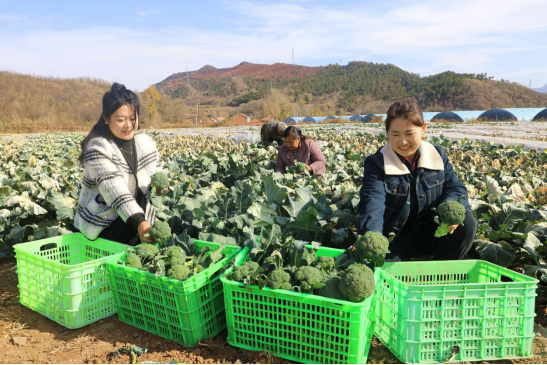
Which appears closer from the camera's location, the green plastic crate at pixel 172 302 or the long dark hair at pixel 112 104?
the green plastic crate at pixel 172 302

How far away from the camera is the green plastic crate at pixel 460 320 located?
201 cm

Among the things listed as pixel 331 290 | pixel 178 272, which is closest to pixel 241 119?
pixel 178 272

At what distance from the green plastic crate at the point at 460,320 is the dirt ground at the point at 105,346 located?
0.14 meters

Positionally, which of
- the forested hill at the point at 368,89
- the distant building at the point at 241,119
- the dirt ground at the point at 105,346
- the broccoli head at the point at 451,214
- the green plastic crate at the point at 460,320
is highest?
the forested hill at the point at 368,89

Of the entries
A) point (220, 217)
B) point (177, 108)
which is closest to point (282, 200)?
point (220, 217)

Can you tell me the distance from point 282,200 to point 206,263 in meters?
1.13

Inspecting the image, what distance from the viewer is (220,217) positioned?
11.2 feet

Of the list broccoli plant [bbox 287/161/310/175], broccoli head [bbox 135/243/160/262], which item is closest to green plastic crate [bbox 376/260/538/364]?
broccoli head [bbox 135/243/160/262]

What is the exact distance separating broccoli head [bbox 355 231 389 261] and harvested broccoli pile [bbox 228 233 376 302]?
78mm

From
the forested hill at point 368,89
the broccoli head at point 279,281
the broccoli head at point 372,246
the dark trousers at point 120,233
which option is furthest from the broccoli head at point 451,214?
the forested hill at point 368,89

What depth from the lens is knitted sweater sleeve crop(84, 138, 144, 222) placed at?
9.81 feet

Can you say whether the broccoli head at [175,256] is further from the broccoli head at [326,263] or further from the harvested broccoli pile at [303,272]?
the broccoli head at [326,263]

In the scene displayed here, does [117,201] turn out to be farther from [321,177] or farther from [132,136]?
[321,177]

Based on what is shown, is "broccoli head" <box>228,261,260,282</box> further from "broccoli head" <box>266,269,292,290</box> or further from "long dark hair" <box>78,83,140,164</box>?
"long dark hair" <box>78,83,140,164</box>
